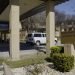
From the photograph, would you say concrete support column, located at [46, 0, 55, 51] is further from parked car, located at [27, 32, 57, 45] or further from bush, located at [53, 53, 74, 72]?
parked car, located at [27, 32, 57, 45]

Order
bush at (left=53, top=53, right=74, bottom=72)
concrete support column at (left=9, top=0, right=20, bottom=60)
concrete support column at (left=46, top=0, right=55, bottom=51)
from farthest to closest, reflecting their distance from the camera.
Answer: concrete support column at (left=46, top=0, right=55, bottom=51), concrete support column at (left=9, top=0, right=20, bottom=60), bush at (left=53, top=53, right=74, bottom=72)

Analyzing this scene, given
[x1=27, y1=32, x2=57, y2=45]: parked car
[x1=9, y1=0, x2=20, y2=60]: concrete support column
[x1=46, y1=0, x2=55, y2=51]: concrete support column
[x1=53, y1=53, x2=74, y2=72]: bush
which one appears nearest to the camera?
[x1=53, y1=53, x2=74, y2=72]: bush

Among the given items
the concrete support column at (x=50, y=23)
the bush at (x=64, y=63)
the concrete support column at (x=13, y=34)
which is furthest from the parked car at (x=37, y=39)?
the bush at (x=64, y=63)

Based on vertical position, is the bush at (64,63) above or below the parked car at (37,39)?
below

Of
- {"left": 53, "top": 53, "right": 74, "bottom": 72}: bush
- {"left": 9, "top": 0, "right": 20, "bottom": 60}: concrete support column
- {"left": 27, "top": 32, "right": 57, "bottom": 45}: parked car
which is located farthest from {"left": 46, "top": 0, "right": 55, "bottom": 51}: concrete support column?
{"left": 27, "top": 32, "right": 57, "bottom": 45}: parked car

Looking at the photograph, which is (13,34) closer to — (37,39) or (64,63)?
(64,63)

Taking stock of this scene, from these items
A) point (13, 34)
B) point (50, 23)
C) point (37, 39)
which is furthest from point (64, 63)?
point (37, 39)

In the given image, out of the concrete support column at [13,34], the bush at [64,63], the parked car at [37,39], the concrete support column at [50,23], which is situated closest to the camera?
the bush at [64,63]

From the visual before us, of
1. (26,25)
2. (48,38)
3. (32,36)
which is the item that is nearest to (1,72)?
(48,38)

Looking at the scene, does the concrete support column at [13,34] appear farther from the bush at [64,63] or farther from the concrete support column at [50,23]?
the bush at [64,63]

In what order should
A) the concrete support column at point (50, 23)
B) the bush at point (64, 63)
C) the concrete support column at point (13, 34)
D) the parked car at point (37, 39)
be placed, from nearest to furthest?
the bush at point (64, 63) < the concrete support column at point (13, 34) < the concrete support column at point (50, 23) < the parked car at point (37, 39)

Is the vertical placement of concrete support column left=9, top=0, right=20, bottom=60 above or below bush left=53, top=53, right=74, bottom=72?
above

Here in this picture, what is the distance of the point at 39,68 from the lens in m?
9.95

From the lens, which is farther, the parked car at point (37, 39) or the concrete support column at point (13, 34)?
the parked car at point (37, 39)
